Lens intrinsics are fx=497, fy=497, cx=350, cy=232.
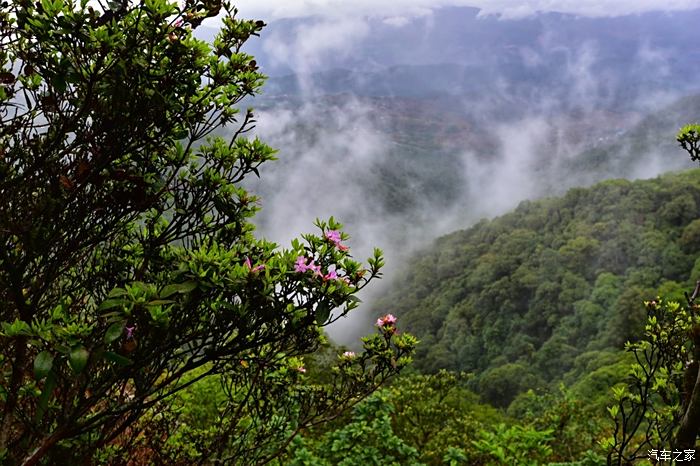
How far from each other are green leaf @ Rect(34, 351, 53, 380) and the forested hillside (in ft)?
141

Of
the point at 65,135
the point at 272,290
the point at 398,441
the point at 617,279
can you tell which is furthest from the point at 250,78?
the point at 617,279

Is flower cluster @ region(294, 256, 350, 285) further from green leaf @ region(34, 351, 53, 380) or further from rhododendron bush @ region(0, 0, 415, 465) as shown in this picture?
green leaf @ region(34, 351, 53, 380)

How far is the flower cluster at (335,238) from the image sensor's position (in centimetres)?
231

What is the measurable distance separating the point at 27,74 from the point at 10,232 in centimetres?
85

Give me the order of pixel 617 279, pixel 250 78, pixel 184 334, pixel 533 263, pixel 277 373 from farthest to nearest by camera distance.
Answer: pixel 533 263 < pixel 617 279 < pixel 277 373 < pixel 250 78 < pixel 184 334

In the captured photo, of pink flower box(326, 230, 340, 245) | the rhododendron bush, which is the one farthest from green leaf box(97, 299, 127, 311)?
pink flower box(326, 230, 340, 245)

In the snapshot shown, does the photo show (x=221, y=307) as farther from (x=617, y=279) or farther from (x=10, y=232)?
(x=617, y=279)

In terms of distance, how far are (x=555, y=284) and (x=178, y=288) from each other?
6179 centimetres

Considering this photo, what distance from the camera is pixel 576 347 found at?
162ft

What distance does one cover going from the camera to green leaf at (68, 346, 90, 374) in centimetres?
148

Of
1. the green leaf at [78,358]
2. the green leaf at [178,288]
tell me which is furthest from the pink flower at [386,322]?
the green leaf at [78,358]

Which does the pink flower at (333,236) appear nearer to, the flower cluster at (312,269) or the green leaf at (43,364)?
the flower cluster at (312,269)

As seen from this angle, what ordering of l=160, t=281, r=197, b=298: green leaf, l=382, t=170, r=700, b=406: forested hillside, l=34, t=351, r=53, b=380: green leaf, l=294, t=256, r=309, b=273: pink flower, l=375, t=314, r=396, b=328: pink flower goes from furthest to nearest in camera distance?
A: l=382, t=170, r=700, b=406: forested hillside < l=375, t=314, r=396, b=328: pink flower < l=294, t=256, r=309, b=273: pink flower < l=160, t=281, r=197, b=298: green leaf < l=34, t=351, r=53, b=380: green leaf

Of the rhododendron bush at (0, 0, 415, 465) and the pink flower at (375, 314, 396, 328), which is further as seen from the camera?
the pink flower at (375, 314, 396, 328)
